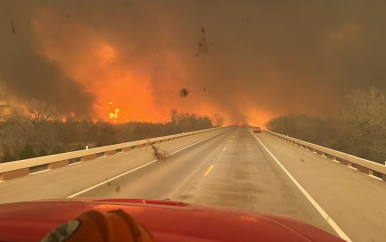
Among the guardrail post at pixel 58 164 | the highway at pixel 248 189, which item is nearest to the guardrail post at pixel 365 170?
the highway at pixel 248 189

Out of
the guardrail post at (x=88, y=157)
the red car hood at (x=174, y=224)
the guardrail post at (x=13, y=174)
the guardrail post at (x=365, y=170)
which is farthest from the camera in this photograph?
the guardrail post at (x=88, y=157)

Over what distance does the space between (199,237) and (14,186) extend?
9.80m

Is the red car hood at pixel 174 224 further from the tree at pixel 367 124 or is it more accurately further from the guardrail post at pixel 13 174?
the tree at pixel 367 124

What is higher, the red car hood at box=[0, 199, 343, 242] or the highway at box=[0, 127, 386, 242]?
the red car hood at box=[0, 199, 343, 242]

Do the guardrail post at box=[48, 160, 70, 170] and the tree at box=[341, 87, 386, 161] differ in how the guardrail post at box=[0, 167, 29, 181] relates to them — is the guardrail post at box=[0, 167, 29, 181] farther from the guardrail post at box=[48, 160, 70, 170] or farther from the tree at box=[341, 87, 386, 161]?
the tree at box=[341, 87, 386, 161]

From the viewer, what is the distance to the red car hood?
2.55 metres

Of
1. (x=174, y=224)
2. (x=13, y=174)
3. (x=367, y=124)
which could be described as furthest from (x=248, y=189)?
(x=367, y=124)

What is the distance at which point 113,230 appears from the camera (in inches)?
62.5

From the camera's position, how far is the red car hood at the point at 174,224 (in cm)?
255

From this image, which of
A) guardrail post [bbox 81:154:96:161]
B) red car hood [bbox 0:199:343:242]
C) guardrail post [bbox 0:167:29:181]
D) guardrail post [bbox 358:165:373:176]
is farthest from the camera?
guardrail post [bbox 81:154:96:161]

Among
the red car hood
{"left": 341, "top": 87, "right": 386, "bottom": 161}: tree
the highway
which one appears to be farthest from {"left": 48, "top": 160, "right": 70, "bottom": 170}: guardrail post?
{"left": 341, "top": 87, "right": 386, "bottom": 161}: tree

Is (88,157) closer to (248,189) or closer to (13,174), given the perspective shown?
(13,174)

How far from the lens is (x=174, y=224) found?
2.96 metres

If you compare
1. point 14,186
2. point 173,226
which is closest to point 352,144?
point 14,186
